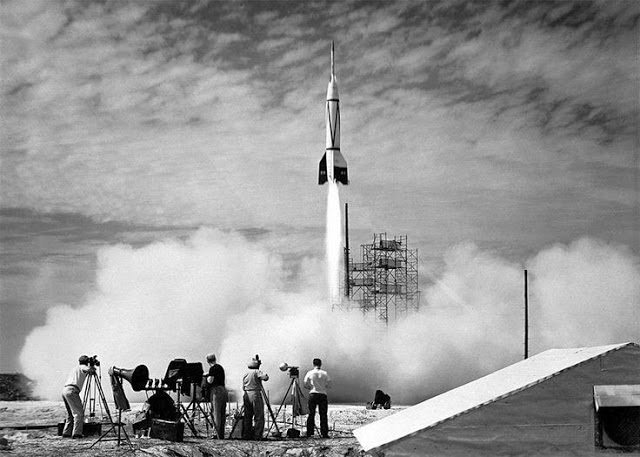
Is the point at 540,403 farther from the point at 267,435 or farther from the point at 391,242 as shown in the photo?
the point at 391,242

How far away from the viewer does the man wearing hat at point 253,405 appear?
18703 mm

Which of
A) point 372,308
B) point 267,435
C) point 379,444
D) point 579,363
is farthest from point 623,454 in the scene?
point 372,308

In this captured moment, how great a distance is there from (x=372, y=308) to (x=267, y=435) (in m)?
32.8

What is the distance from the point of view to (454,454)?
305 inches

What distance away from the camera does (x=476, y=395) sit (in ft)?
27.4

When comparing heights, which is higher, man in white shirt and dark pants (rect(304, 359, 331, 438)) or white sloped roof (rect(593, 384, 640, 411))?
white sloped roof (rect(593, 384, 640, 411))

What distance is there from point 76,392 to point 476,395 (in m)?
12.2

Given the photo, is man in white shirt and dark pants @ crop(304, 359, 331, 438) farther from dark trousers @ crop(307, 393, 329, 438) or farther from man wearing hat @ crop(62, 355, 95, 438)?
man wearing hat @ crop(62, 355, 95, 438)

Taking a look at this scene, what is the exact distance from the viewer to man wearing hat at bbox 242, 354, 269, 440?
18.7 meters

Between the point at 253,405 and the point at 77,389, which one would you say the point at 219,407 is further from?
the point at 77,389

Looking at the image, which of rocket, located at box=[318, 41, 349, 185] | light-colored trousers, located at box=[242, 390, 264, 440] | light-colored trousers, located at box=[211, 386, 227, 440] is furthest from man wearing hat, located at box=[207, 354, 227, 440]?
rocket, located at box=[318, 41, 349, 185]

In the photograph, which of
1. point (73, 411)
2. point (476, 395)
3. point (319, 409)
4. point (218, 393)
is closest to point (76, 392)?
point (73, 411)

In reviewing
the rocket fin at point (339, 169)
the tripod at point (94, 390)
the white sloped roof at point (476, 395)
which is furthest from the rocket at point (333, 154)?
the white sloped roof at point (476, 395)

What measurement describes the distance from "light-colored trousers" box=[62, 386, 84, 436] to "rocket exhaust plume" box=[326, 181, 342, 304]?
3126cm
